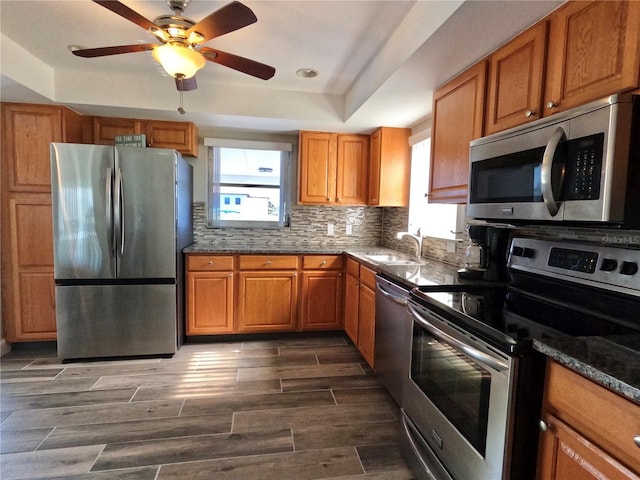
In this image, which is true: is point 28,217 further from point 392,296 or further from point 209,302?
point 392,296

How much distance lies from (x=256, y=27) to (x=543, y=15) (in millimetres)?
1495

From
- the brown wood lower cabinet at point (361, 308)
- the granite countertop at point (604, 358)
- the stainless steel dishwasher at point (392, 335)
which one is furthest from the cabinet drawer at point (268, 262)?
the granite countertop at point (604, 358)

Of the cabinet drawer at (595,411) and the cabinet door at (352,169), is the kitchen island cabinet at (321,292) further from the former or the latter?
the cabinet drawer at (595,411)

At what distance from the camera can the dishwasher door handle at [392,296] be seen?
75.1 inches

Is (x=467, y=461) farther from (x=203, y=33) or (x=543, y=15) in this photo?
(x=203, y=33)

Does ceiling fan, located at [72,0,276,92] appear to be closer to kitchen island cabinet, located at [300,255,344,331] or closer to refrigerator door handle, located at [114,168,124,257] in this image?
refrigerator door handle, located at [114,168,124,257]

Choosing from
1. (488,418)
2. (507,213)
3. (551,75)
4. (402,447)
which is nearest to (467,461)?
(488,418)

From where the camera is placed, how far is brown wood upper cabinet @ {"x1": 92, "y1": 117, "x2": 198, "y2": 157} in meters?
3.08

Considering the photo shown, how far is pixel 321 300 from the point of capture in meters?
3.32

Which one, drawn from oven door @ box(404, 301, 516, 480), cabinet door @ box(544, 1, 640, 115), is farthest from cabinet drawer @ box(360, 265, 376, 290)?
cabinet door @ box(544, 1, 640, 115)

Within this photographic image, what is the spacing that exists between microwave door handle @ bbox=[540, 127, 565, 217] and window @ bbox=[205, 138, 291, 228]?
9.29 feet

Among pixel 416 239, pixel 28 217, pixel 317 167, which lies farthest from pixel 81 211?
pixel 416 239

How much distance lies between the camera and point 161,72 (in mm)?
2701

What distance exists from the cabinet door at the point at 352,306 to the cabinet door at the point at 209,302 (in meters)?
1.11
